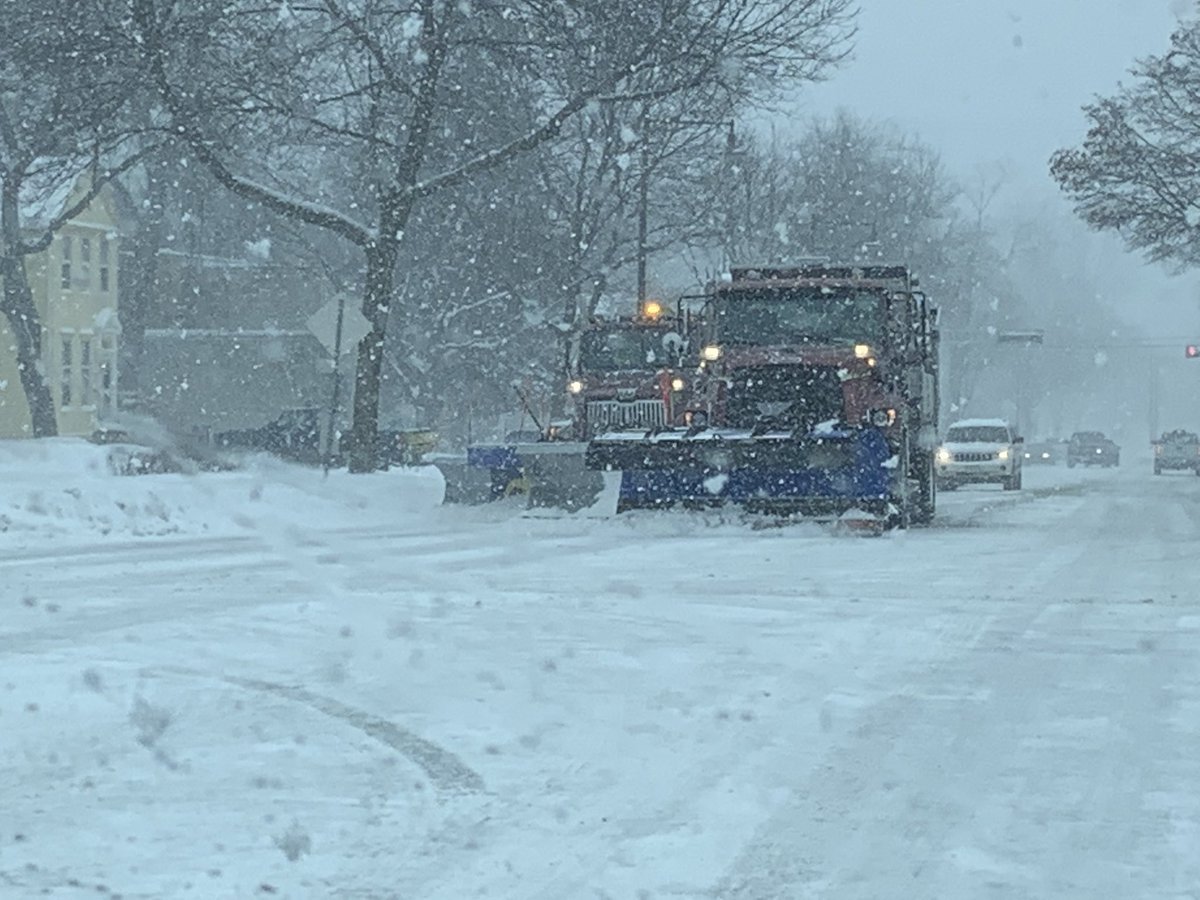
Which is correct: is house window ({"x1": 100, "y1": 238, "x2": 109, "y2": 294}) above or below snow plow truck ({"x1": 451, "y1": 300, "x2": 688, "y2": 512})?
above

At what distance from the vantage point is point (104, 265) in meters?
61.5

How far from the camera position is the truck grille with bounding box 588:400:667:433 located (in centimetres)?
2580

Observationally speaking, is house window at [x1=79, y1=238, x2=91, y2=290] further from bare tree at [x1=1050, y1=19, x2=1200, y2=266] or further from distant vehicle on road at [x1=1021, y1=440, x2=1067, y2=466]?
distant vehicle on road at [x1=1021, y1=440, x2=1067, y2=466]

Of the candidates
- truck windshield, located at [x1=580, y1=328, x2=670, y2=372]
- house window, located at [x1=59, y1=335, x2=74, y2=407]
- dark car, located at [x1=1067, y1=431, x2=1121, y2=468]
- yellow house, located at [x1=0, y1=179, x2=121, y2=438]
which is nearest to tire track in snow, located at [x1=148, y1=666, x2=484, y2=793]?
truck windshield, located at [x1=580, y1=328, x2=670, y2=372]

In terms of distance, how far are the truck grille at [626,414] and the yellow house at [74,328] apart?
35.4m

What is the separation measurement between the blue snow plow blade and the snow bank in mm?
3432

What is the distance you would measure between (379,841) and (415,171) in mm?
24556

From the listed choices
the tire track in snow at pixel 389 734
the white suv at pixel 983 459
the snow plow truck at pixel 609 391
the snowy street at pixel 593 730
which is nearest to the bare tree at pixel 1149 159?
the white suv at pixel 983 459

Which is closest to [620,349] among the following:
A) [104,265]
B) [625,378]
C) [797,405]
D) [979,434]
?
[625,378]

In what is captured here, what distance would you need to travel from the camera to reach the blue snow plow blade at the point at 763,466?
70.1 feet

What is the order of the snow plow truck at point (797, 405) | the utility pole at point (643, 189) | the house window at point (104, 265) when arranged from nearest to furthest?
1. the snow plow truck at point (797, 405)
2. the utility pole at point (643, 189)
3. the house window at point (104, 265)

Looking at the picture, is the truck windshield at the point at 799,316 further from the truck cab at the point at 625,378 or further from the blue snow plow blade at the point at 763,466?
the truck cab at the point at 625,378

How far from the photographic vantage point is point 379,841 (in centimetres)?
593

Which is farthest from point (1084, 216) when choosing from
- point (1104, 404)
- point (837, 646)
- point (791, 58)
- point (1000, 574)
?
point (1104, 404)
